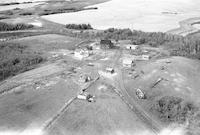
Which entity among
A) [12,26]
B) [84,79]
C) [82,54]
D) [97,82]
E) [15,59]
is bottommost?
[97,82]

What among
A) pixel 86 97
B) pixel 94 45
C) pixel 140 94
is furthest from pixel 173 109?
pixel 94 45

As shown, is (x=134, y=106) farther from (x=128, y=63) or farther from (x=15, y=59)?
(x=15, y=59)

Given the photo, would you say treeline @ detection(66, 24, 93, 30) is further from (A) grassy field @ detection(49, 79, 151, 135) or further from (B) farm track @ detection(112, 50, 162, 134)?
(A) grassy field @ detection(49, 79, 151, 135)

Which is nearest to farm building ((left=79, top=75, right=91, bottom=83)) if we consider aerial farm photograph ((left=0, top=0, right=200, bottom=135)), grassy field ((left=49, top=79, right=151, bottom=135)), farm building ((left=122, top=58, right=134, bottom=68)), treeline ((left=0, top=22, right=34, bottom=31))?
aerial farm photograph ((left=0, top=0, right=200, bottom=135))

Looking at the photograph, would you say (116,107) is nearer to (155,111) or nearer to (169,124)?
(155,111)

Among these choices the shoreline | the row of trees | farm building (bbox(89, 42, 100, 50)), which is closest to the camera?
the row of trees

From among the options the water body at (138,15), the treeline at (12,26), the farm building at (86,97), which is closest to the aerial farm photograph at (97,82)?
the farm building at (86,97)
